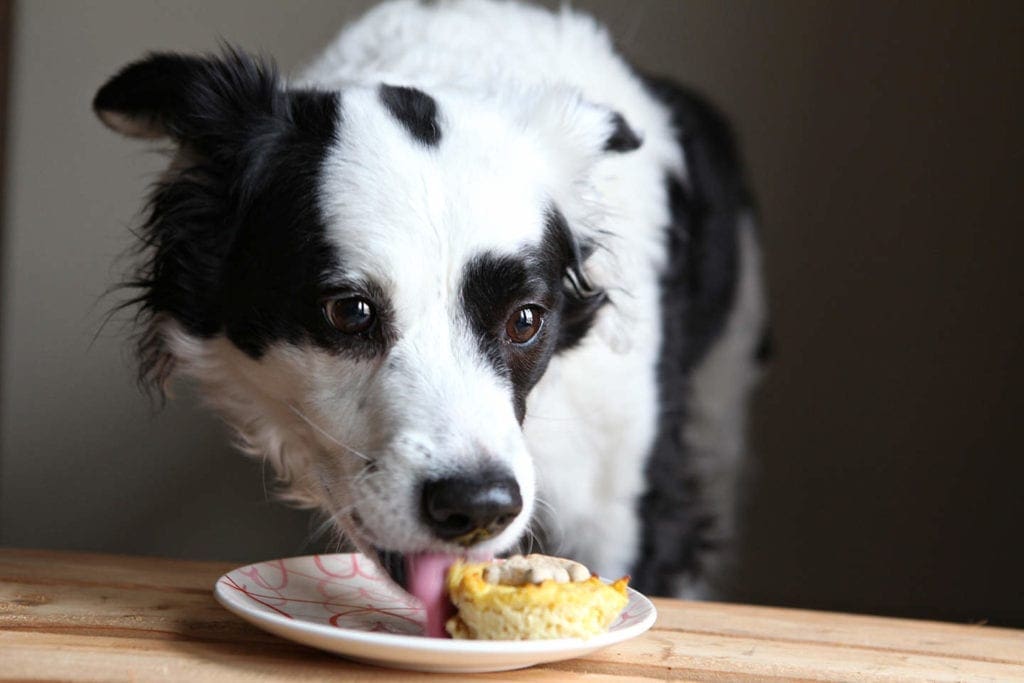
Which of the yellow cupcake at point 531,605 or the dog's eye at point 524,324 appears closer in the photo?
the yellow cupcake at point 531,605

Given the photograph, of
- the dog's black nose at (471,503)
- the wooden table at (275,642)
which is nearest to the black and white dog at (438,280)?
the dog's black nose at (471,503)

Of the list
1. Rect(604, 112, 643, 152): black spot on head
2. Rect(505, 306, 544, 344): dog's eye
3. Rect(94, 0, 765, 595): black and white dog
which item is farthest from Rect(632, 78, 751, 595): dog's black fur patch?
Rect(505, 306, 544, 344): dog's eye

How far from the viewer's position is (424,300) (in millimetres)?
1353

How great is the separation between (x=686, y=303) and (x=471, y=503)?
1145 millimetres

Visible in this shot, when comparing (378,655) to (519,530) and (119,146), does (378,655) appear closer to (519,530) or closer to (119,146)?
(519,530)

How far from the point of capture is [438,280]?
4.47 feet

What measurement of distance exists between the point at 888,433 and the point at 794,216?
2.00ft

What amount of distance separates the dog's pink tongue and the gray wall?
166 cm

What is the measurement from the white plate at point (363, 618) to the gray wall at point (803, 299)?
1.50m

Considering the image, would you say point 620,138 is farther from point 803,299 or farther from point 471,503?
point 803,299

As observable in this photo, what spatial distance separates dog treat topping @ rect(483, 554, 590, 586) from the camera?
45.1 inches

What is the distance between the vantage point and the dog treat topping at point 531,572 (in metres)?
1.15

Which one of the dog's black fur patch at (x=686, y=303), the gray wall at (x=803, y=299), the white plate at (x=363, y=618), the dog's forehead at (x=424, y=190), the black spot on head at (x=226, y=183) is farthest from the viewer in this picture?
the gray wall at (x=803, y=299)

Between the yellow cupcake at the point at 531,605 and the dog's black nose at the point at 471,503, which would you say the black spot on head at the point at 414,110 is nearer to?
the dog's black nose at the point at 471,503
